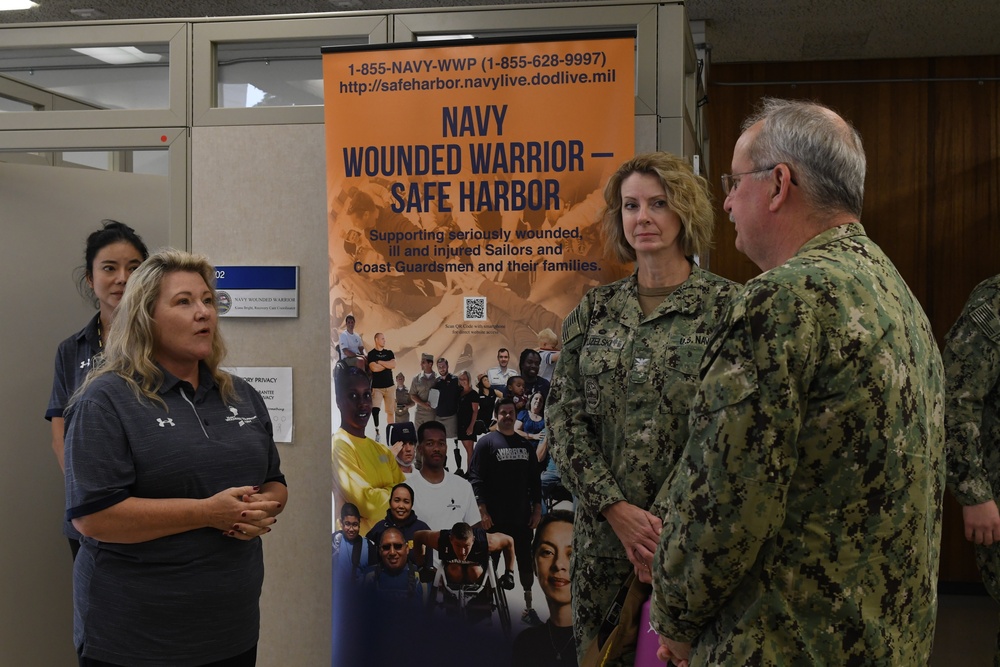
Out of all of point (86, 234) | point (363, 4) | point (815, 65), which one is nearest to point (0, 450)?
point (86, 234)

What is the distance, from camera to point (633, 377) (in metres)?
2.27

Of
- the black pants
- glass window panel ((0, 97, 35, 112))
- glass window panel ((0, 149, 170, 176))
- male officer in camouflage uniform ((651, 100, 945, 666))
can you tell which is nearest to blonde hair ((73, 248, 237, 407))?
the black pants

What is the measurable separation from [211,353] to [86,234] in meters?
1.69

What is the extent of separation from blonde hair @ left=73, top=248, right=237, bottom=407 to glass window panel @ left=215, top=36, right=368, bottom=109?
A: 1.15m

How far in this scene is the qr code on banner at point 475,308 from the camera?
287 centimetres

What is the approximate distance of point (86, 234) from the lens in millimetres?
3594

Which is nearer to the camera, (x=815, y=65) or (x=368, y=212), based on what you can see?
(x=368, y=212)

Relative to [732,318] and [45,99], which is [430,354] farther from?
[45,99]

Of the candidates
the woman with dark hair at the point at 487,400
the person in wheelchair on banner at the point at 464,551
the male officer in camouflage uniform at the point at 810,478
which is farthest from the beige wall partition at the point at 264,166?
the male officer in camouflage uniform at the point at 810,478

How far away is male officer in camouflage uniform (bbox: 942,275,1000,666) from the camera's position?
3.09m

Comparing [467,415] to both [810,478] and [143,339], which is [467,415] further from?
[810,478]

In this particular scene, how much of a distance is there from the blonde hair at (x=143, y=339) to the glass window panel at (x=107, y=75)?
51.3 inches

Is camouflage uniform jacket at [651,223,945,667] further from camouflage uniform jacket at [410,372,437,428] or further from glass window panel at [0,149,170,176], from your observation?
glass window panel at [0,149,170,176]

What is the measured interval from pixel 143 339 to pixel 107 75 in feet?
5.40
